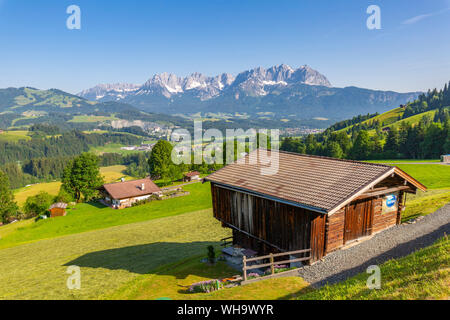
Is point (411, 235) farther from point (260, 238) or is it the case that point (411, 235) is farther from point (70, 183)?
point (70, 183)

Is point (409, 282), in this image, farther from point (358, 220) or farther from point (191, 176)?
point (191, 176)

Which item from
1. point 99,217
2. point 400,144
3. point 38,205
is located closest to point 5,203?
point 38,205

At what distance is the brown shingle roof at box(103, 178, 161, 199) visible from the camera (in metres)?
71.9

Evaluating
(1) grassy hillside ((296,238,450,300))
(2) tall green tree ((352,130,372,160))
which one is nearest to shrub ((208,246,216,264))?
(1) grassy hillside ((296,238,450,300))

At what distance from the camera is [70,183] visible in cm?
8144

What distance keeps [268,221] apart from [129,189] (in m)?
63.6

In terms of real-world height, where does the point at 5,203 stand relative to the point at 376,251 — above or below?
below

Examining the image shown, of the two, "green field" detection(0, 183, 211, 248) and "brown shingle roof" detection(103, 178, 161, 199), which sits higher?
"brown shingle roof" detection(103, 178, 161, 199)

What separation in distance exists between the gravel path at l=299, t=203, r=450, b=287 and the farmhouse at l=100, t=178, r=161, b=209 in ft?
206

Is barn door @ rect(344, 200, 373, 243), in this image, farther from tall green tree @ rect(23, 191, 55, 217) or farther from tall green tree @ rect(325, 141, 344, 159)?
tall green tree @ rect(325, 141, 344, 159)

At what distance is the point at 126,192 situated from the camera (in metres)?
73.6
